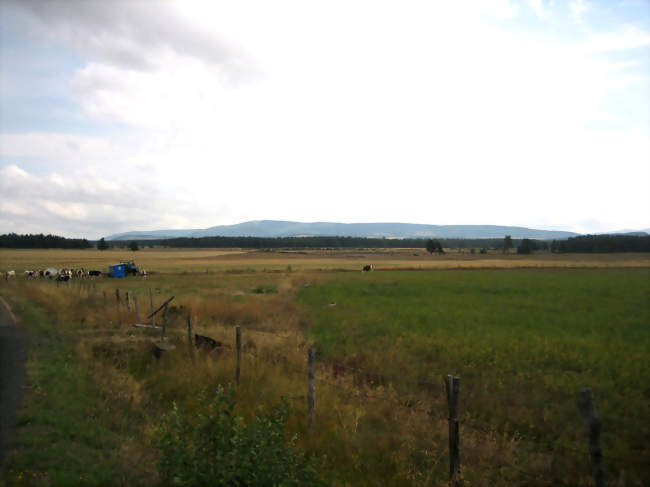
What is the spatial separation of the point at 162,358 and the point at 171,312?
984cm

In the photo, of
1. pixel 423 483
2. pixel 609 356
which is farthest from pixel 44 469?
pixel 609 356

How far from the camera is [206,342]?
1467 cm

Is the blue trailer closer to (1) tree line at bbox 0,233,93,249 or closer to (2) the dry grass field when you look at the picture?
(2) the dry grass field

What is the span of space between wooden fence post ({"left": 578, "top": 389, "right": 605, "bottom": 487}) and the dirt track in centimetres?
806

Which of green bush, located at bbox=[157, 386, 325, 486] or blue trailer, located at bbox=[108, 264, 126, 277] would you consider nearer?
green bush, located at bbox=[157, 386, 325, 486]

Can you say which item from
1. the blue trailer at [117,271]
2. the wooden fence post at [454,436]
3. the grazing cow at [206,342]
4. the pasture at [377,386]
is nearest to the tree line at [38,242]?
the blue trailer at [117,271]

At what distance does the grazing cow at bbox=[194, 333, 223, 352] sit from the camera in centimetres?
1436

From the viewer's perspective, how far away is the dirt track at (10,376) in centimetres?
748

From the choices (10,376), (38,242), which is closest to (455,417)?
(10,376)

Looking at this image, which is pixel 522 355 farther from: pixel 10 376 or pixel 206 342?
pixel 10 376

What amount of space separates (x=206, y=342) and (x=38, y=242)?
576 ft

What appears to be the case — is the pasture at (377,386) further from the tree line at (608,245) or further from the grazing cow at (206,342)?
the tree line at (608,245)

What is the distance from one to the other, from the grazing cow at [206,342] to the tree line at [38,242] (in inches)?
6771

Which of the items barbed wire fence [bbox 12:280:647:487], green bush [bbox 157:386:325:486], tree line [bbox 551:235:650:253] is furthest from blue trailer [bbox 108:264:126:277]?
tree line [bbox 551:235:650:253]
